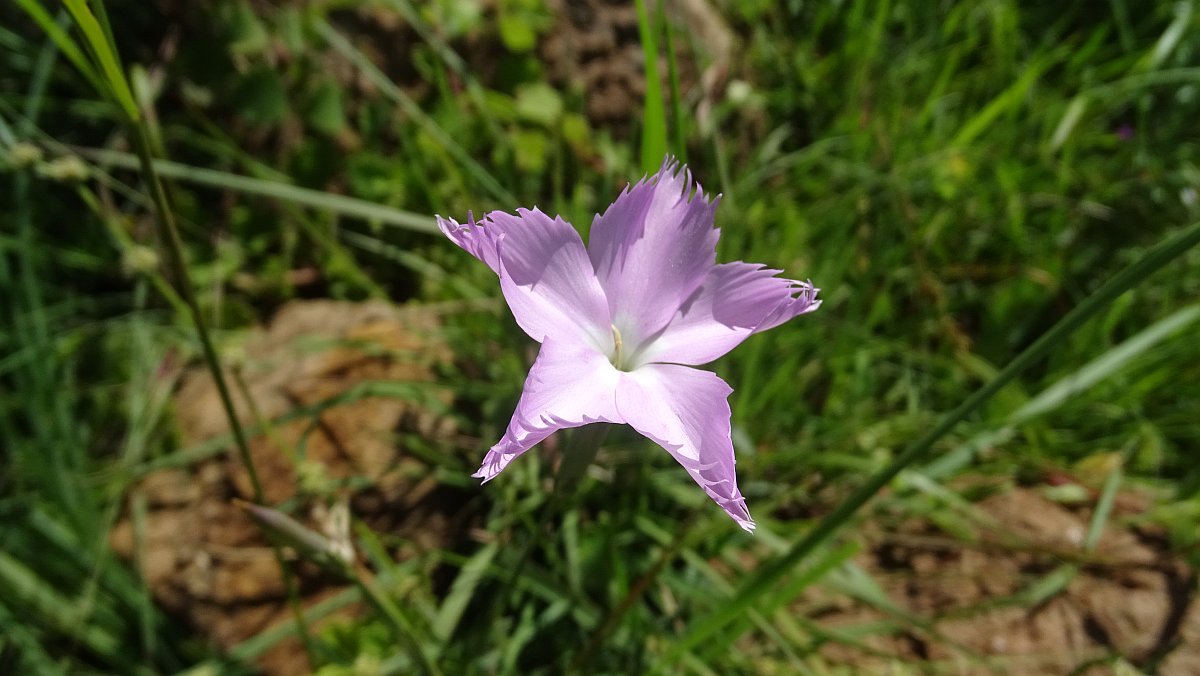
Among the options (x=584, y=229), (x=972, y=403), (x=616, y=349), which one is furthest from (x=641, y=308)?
(x=584, y=229)

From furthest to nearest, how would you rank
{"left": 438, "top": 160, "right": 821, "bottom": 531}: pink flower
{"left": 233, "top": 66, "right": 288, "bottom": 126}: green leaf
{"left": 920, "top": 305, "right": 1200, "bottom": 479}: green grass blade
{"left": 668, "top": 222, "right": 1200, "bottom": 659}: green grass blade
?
{"left": 233, "top": 66, "right": 288, "bottom": 126}: green leaf
{"left": 920, "top": 305, "right": 1200, "bottom": 479}: green grass blade
{"left": 438, "top": 160, "right": 821, "bottom": 531}: pink flower
{"left": 668, "top": 222, "right": 1200, "bottom": 659}: green grass blade

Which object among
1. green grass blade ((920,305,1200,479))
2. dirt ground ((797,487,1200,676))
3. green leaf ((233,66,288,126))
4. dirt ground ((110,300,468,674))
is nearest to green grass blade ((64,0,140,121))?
dirt ground ((110,300,468,674))

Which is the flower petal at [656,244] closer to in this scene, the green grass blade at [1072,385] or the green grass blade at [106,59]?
the green grass blade at [106,59]

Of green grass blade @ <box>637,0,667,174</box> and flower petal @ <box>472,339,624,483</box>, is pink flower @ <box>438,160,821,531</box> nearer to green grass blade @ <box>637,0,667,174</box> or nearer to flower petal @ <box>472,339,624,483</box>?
flower petal @ <box>472,339,624,483</box>

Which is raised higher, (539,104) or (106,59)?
(106,59)

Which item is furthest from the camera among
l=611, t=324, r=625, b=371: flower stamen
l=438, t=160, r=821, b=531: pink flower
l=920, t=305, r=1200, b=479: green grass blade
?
l=920, t=305, r=1200, b=479: green grass blade

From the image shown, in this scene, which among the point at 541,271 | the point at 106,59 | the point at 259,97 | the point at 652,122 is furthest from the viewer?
the point at 259,97

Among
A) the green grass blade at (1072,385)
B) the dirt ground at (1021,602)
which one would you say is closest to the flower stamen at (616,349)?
the dirt ground at (1021,602)

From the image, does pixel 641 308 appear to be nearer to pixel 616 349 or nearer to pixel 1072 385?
pixel 616 349
